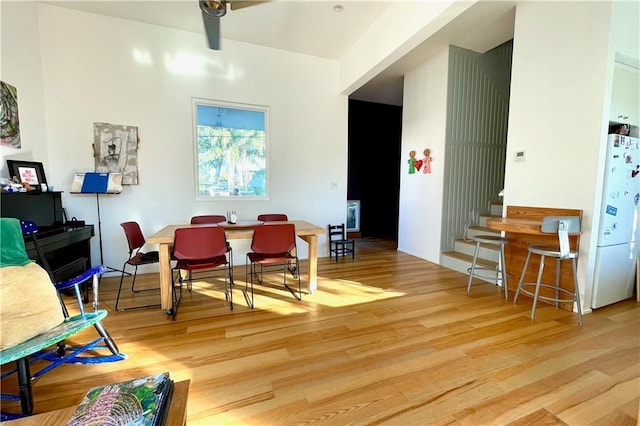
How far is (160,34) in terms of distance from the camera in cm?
362

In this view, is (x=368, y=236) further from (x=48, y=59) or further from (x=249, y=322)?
(x=48, y=59)

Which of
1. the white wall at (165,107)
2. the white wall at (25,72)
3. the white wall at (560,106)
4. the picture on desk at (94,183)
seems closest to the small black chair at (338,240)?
the white wall at (165,107)

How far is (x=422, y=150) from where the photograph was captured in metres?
4.51

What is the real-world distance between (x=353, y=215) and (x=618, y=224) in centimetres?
434

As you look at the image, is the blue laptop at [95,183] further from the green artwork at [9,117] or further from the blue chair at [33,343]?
the blue chair at [33,343]

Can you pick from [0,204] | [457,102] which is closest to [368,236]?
[457,102]

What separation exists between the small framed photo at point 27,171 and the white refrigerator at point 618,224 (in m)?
5.57

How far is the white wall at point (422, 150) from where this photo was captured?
4.12 m

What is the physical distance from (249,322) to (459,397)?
5.39 ft

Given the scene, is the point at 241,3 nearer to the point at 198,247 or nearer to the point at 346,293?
the point at 198,247

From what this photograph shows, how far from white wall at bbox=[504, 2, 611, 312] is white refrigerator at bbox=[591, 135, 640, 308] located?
0.17 m

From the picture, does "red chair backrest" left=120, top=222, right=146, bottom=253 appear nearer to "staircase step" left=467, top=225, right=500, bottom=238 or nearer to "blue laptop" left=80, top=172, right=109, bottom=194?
"blue laptop" left=80, top=172, right=109, bottom=194

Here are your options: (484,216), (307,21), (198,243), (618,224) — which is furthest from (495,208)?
(198,243)

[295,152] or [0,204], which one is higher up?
[295,152]
